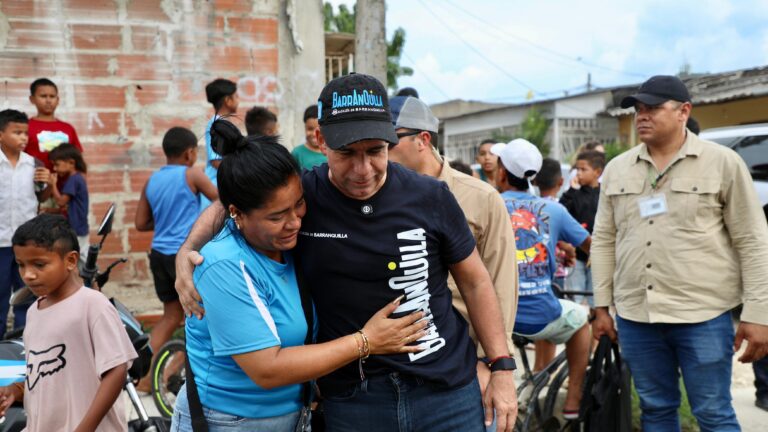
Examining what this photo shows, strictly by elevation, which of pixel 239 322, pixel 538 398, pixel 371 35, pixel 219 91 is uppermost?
pixel 371 35

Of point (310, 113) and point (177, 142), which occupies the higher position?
point (310, 113)

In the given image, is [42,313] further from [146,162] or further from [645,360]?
[146,162]

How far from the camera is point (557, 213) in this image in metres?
4.26

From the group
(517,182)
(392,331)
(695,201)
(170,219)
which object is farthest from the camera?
(170,219)

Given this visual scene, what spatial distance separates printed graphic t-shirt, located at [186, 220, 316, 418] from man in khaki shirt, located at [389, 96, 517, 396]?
0.74 metres

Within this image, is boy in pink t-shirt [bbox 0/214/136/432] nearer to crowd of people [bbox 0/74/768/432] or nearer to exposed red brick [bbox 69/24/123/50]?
crowd of people [bbox 0/74/768/432]

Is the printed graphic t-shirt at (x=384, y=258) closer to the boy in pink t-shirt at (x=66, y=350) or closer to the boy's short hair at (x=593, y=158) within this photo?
the boy in pink t-shirt at (x=66, y=350)

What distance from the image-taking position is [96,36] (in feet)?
20.1

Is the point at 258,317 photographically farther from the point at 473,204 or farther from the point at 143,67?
the point at 143,67

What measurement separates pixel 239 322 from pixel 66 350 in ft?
3.86

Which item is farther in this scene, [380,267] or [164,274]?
[164,274]

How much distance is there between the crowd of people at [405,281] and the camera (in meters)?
2.07

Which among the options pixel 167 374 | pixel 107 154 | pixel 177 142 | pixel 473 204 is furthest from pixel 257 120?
pixel 473 204

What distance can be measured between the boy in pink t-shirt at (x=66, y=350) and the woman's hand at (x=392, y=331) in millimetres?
1215
